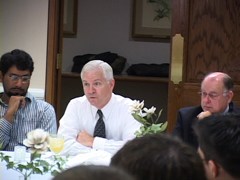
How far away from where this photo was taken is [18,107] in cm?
315

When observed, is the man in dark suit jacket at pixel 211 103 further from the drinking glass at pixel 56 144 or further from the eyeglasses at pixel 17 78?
the eyeglasses at pixel 17 78

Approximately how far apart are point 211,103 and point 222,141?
1689mm

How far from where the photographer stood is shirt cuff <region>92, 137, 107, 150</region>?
2.80 m

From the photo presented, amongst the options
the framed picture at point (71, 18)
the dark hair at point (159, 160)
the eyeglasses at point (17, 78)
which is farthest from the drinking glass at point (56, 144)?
the framed picture at point (71, 18)

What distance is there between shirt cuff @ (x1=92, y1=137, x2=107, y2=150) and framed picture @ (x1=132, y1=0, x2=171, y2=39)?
3.01m

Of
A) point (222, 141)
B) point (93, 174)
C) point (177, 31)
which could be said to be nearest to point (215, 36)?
point (177, 31)

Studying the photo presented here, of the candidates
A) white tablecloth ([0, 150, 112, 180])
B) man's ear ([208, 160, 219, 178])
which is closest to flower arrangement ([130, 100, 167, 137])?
white tablecloth ([0, 150, 112, 180])

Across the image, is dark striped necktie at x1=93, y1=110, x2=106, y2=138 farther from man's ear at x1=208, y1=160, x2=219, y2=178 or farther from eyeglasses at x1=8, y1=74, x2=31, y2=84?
man's ear at x1=208, y1=160, x2=219, y2=178

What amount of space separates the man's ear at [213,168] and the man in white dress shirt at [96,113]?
1499 millimetres

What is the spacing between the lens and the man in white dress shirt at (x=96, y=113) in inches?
118

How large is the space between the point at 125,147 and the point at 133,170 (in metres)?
0.07

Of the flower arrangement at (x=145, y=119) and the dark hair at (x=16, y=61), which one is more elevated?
the dark hair at (x=16, y=61)

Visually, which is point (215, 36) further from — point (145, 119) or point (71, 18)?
point (71, 18)

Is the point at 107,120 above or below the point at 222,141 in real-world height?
below
